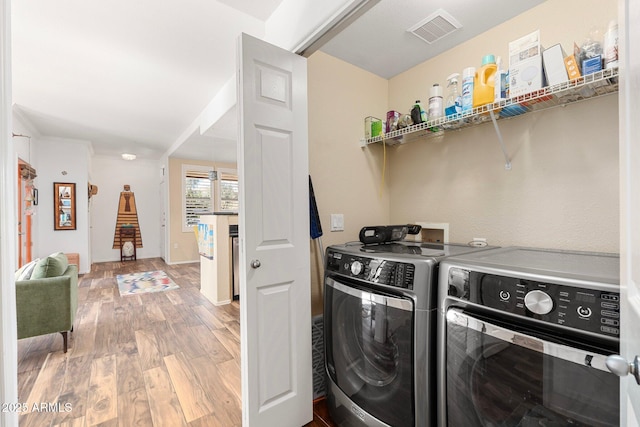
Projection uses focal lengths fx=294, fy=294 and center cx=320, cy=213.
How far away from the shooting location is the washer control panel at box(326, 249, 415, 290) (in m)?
1.22

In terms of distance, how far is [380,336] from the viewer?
51.9 inches

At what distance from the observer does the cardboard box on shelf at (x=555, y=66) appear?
1261 mm

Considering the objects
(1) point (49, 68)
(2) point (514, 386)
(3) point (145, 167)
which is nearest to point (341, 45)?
(2) point (514, 386)

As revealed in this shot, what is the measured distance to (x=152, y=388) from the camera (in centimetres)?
202

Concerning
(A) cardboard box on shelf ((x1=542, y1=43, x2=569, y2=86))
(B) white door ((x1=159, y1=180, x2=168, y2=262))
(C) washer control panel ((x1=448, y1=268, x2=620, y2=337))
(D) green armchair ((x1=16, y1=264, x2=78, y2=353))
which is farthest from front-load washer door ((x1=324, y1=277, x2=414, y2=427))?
(B) white door ((x1=159, y1=180, x2=168, y2=262))

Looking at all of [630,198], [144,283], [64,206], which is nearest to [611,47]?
[630,198]

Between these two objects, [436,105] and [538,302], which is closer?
[538,302]

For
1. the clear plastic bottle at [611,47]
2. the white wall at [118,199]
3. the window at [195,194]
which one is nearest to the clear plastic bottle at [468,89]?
the clear plastic bottle at [611,47]

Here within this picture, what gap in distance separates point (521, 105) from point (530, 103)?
0.04 metres

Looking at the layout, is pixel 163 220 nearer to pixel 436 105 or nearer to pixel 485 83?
pixel 436 105

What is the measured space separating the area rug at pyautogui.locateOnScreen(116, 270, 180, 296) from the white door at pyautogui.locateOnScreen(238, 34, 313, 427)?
380cm

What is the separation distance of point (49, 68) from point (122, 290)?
3.15 metres

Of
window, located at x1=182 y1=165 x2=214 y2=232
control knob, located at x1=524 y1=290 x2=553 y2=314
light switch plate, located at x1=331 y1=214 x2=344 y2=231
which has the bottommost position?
control knob, located at x1=524 y1=290 x2=553 y2=314

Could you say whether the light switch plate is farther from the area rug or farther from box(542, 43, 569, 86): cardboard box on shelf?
the area rug
